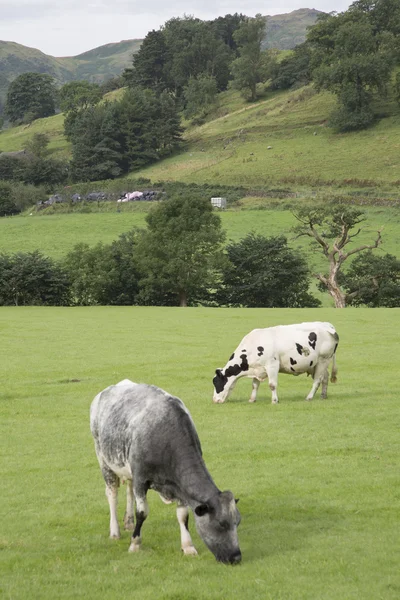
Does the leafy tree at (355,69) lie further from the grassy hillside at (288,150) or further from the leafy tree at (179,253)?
the leafy tree at (179,253)

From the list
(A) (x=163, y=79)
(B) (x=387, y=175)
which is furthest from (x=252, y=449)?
(A) (x=163, y=79)

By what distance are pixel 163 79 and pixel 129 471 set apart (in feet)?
628

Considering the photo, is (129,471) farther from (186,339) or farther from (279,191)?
(279,191)

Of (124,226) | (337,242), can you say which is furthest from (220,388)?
(124,226)

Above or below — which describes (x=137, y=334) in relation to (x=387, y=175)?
above

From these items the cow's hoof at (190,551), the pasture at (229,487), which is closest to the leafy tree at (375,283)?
the pasture at (229,487)

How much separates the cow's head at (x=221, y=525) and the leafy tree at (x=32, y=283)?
4996cm

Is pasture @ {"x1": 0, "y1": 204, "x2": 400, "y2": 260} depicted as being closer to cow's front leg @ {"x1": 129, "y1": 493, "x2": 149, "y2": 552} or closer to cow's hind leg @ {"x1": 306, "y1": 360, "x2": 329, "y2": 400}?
cow's hind leg @ {"x1": 306, "y1": 360, "x2": 329, "y2": 400}

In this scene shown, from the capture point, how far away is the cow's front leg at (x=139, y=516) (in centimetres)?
979

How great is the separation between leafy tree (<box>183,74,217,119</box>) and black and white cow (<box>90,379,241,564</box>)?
159 meters

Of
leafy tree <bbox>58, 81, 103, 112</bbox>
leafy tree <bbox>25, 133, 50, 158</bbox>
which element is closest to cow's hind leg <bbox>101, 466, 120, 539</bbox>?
leafy tree <bbox>25, 133, 50, 158</bbox>

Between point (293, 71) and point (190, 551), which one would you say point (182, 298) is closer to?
point (190, 551)

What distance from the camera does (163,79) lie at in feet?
633

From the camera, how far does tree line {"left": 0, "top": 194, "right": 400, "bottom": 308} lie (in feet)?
194
